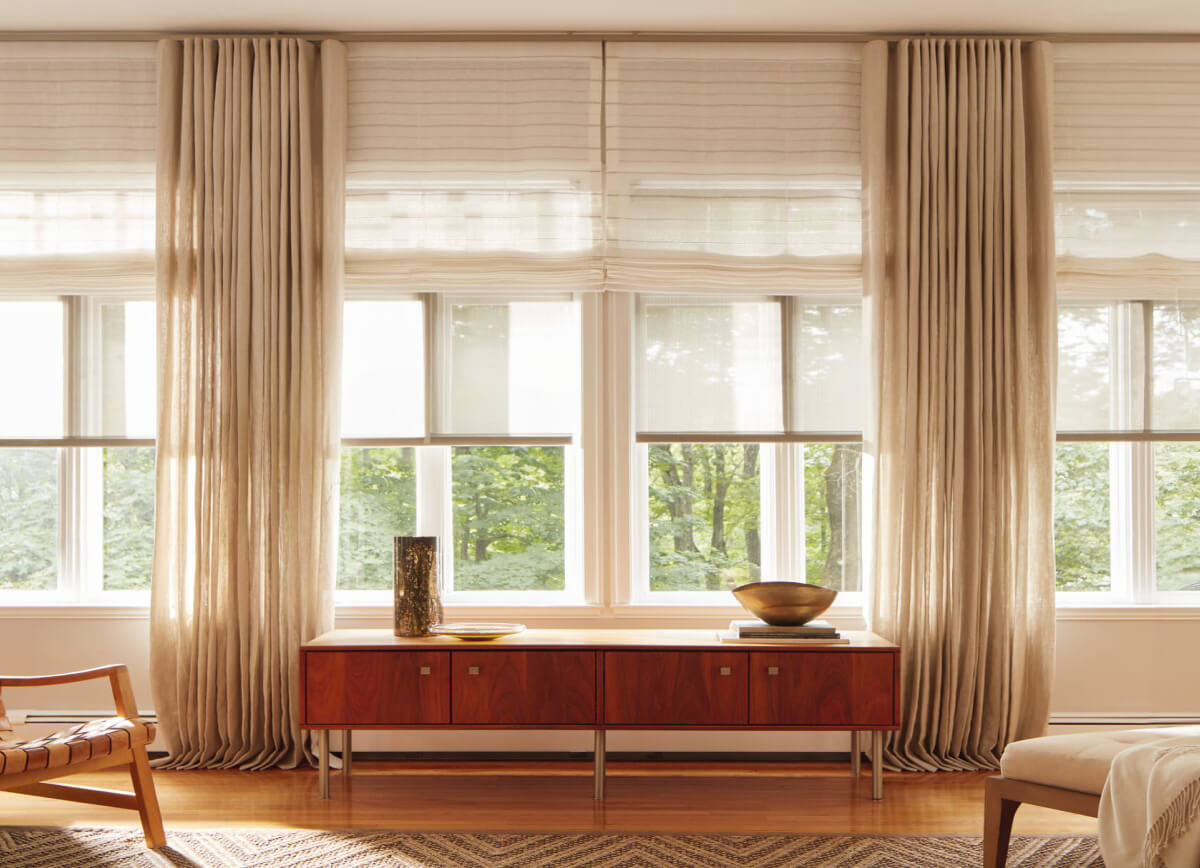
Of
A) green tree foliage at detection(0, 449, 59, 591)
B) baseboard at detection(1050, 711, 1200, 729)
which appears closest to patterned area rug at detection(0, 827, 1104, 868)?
baseboard at detection(1050, 711, 1200, 729)

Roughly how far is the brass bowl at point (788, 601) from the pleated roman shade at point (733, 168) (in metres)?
1.22

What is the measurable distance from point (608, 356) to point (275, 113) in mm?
1646

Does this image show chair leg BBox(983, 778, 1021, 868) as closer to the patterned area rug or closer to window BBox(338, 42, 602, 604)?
the patterned area rug

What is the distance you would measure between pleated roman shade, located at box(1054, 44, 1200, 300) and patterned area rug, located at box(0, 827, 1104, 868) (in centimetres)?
227

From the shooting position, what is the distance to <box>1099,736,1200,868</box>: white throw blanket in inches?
92.7

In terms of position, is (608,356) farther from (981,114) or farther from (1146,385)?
(1146,385)

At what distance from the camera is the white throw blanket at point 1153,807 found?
2354 millimetres

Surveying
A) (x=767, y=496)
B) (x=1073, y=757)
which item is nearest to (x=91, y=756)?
(x=767, y=496)

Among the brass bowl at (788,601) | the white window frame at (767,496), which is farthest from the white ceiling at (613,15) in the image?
the brass bowl at (788,601)

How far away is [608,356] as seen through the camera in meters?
4.21

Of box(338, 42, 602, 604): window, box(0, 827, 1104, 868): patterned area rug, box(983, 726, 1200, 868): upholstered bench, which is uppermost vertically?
box(338, 42, 602, 604): window

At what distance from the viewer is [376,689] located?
3604 millimetres

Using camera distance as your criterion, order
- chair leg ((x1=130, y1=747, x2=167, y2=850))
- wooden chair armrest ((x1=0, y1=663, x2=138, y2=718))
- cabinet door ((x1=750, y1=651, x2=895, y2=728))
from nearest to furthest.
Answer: chair leg ((x1=130, y1=747, x2=167, y2=850)) < wooden chair armrest ((x1=0, y1=663, x2=138, y2=718)) < cabinet door ((x1=750, y1=651, x2=895, y2=728))

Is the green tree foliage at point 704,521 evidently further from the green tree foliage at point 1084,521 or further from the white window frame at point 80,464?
the white window frame at point 80,464
